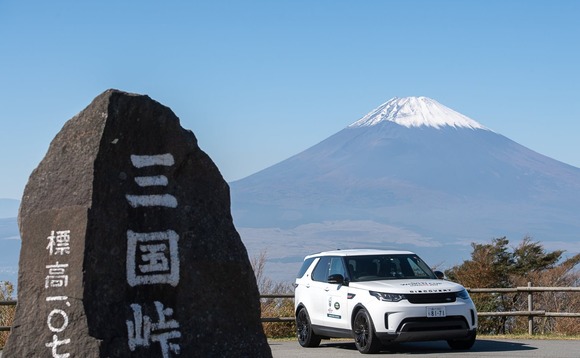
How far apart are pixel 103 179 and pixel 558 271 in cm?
2611

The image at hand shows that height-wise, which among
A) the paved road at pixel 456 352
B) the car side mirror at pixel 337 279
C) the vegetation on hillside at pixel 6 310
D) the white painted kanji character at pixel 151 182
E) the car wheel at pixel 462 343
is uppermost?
the white painted kanji character at pixel 151 182

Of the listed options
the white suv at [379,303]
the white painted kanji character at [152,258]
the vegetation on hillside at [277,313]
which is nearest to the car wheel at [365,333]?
the white suv at [379,303]

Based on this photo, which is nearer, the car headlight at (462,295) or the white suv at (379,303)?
the white suv at (379,303)

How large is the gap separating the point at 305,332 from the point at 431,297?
2.90 m

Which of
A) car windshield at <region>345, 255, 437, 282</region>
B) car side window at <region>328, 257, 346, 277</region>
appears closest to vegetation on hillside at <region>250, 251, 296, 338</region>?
car side window at <region>328, 257, 346, 277</region>

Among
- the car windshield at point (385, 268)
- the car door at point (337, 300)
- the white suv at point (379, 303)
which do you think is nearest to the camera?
the white suv at point (379, 303)

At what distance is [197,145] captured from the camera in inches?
390

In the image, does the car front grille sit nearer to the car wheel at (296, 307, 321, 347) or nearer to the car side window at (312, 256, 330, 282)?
the car side window at (312, 256, 330, 282)

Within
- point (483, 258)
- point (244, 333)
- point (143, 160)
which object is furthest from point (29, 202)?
Answer: point (483, 258)

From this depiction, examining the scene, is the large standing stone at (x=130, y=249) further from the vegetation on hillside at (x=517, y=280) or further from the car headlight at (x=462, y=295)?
the vegetation on hillside at (x=517, y=280)

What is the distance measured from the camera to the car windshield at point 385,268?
16906 mm

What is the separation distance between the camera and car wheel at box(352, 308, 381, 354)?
15.8 meters

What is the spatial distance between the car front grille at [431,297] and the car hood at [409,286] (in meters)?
0.05

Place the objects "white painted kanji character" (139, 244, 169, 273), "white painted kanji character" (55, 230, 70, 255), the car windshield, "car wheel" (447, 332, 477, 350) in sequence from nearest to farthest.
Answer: "white painted kanji character" (55, 230, 70, 255)
"white painted kanji character" (139, 244, 169, 273)
"car wheel" (447, 332, 477, 350)
the car windshield
